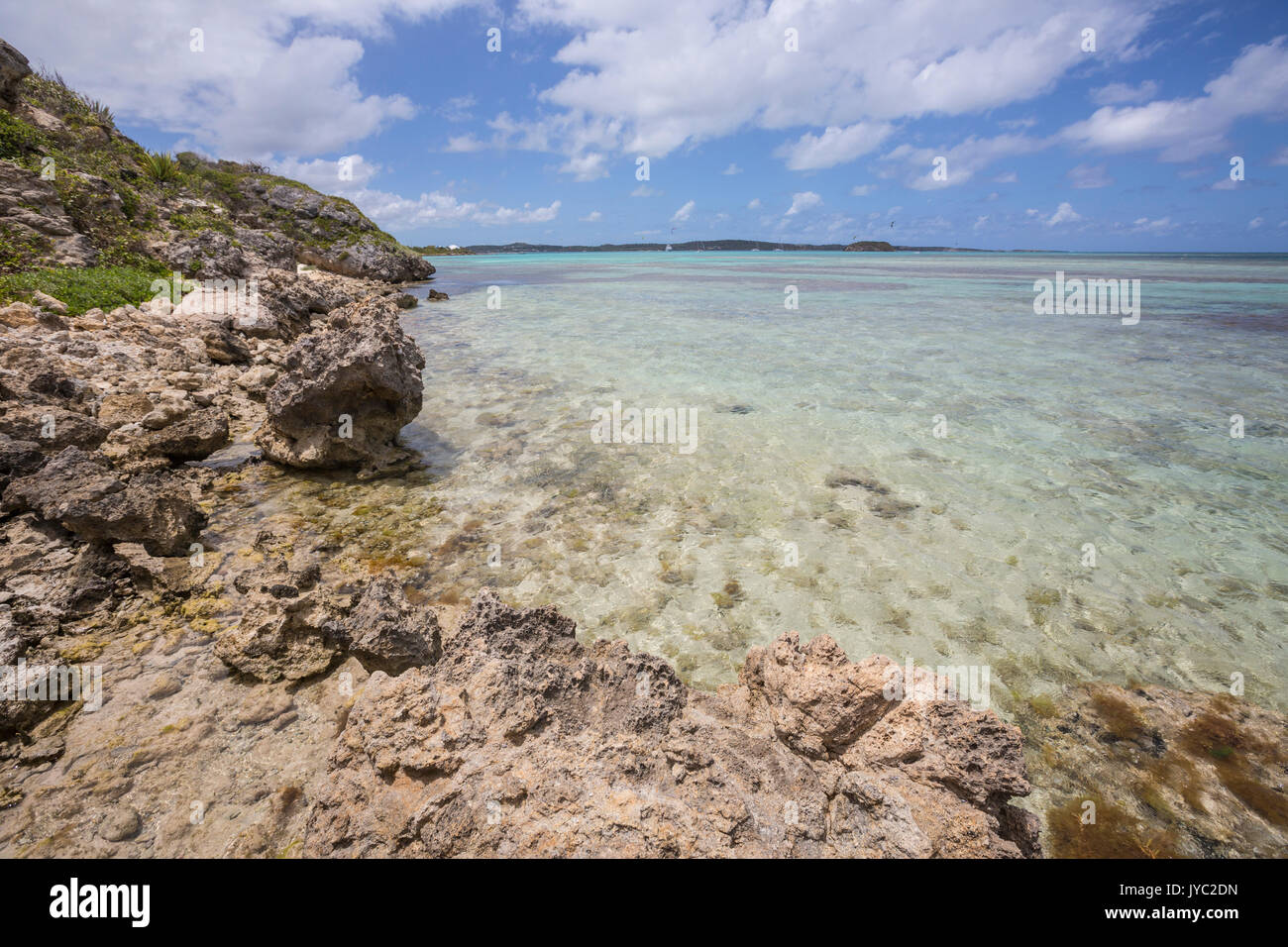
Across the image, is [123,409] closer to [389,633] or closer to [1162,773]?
[389,633]

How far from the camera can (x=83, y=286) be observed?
34.5 feet

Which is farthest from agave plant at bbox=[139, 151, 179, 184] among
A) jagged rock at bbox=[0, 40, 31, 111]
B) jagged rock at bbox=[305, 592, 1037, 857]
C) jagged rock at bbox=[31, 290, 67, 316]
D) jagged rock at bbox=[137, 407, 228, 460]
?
jagged rock at bbox=[305, 592, 1037, 857]

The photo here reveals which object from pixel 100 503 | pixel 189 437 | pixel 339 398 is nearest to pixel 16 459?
pixel 100 503

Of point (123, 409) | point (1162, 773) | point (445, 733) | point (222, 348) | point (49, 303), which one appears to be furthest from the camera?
point (222, 348)

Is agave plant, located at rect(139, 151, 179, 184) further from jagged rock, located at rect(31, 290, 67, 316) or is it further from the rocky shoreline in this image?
the rocky shoreline

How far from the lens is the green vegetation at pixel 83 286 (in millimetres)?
9448

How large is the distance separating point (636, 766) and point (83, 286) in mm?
15007

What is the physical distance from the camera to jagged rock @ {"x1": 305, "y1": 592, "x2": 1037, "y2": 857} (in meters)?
2.11

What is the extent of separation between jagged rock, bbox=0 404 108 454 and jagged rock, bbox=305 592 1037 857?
5.63m

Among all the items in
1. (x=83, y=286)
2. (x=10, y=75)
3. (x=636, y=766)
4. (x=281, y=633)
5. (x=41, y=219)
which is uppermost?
(x=10, y=75)

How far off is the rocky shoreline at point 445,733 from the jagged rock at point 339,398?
131cm

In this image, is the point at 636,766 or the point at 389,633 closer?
the point at 636,766
